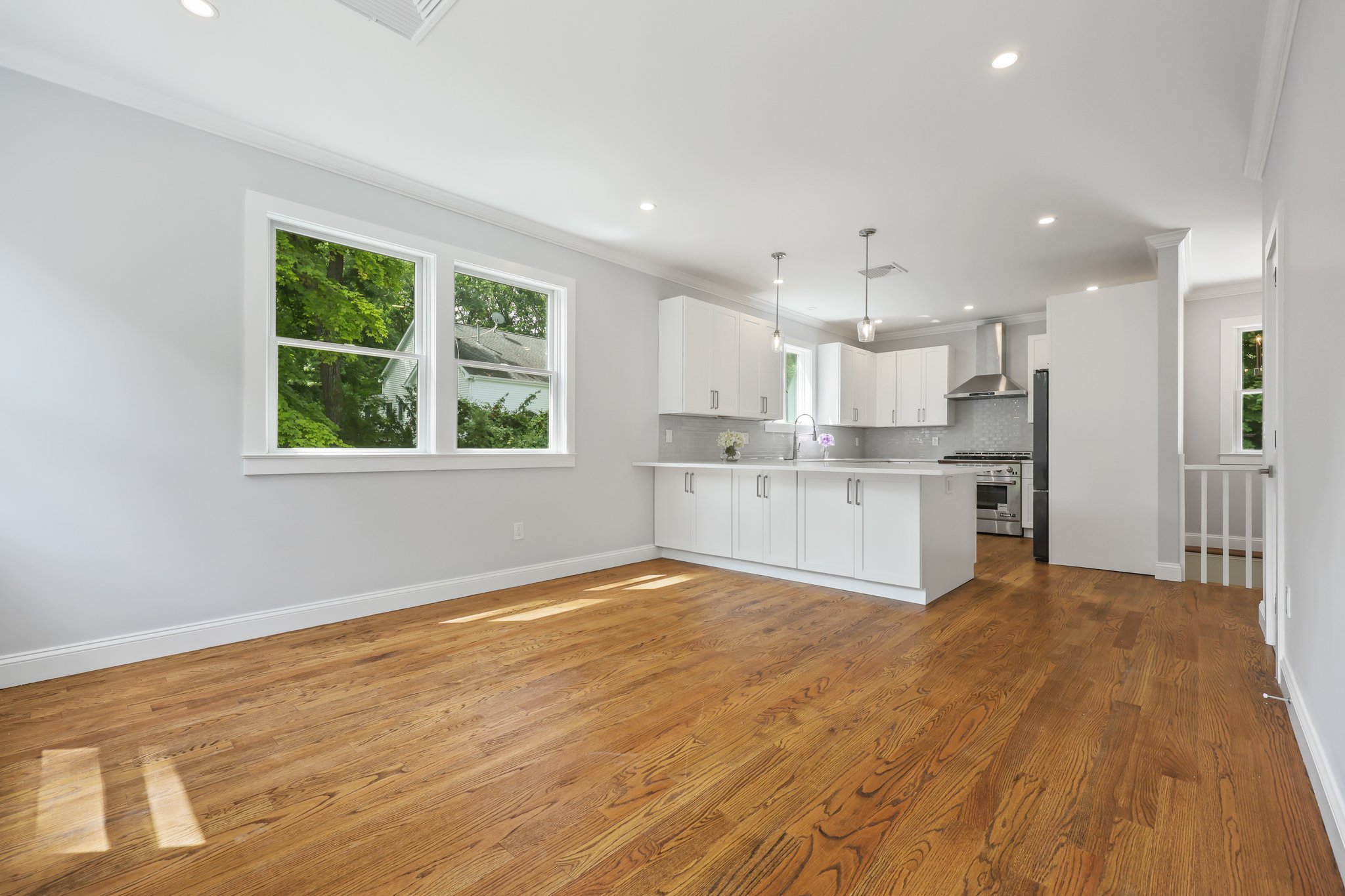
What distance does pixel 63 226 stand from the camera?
102 inches

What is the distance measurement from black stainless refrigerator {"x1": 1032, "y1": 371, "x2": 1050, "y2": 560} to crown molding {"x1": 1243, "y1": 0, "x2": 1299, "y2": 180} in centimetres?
234

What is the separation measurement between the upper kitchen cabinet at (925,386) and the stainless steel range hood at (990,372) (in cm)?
21

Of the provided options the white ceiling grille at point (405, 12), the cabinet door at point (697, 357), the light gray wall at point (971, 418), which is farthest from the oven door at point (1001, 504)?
the white ceiling grille at point (405, 12)

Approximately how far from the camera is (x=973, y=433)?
762 cm

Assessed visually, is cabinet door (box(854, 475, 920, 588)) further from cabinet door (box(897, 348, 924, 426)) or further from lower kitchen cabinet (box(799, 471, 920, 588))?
cabinet door (box(897, 348, 924, 426))

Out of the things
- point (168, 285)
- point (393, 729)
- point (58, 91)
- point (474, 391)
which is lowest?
point (393, 729)

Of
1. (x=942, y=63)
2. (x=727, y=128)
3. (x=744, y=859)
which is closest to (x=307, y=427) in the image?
(x=727, y=128)

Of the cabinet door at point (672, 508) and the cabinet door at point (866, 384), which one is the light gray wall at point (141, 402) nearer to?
the cabinet door at point (672, 508)

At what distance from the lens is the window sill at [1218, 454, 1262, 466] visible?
577 centimetres

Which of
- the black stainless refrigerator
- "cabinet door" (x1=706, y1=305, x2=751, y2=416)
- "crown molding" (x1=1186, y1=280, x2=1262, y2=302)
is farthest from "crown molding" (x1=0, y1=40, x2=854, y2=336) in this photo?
"crown molding" (x1=1186, y1=280, x2=1262, y2=302)

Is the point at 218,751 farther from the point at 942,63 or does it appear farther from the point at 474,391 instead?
the point at 942,63

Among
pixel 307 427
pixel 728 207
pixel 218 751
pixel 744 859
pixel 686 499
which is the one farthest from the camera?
pixel 686 499

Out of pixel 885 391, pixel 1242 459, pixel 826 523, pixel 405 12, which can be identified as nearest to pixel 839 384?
pixel 885 391

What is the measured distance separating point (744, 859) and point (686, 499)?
361cm
